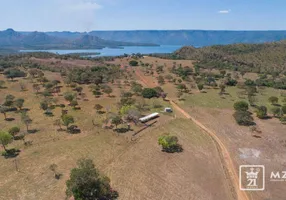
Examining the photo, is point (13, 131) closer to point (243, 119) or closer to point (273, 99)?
point (243, 119)

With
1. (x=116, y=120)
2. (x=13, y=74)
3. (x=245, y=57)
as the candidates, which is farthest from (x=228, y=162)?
(x=245, y=57)

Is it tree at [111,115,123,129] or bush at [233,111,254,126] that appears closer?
tree at [111,115,123,129]

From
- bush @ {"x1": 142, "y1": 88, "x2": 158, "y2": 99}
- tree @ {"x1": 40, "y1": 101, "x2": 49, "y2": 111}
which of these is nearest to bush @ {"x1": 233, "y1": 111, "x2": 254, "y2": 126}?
bush @ {"x1": 142, "y1": 88, "x2": 158, "y2": 99}

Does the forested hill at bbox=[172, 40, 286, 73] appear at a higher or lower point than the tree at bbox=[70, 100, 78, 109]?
higher

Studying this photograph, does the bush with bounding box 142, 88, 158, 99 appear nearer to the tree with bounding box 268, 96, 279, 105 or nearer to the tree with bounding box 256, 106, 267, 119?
the tree with bounding box 256, 106, 267, 119

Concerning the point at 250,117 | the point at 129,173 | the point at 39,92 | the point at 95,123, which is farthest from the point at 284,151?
the point at 39,92

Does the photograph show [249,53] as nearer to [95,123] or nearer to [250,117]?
[250,117]
